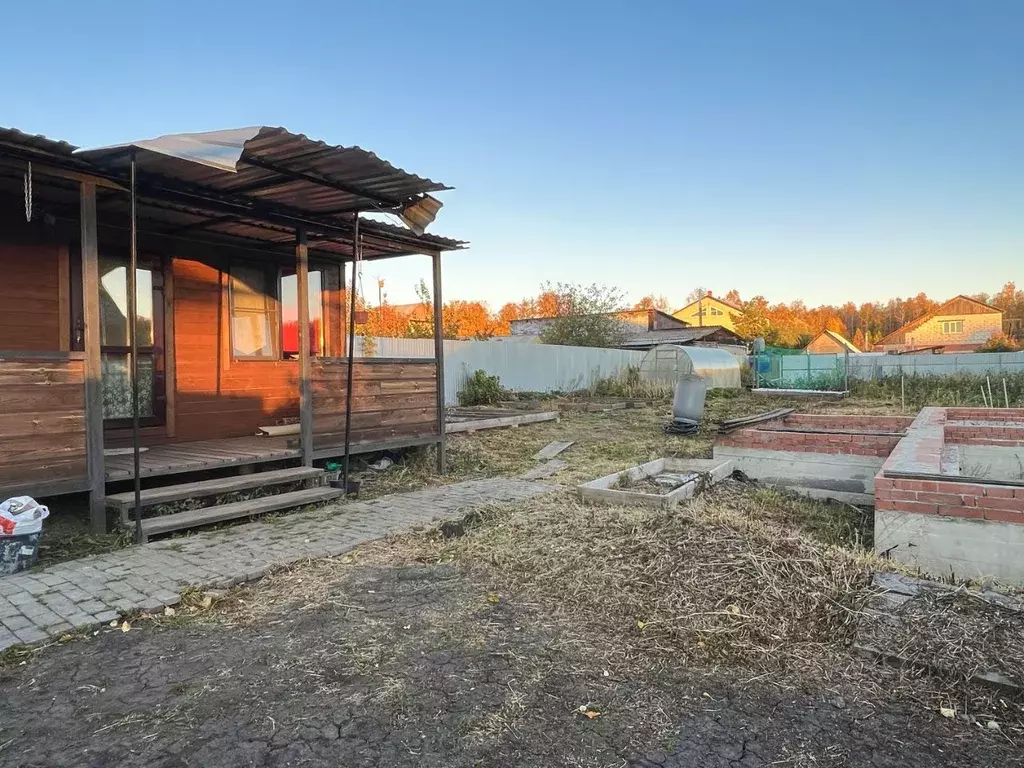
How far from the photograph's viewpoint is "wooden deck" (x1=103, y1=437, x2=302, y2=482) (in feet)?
16.8

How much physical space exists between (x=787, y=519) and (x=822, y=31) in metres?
9.59

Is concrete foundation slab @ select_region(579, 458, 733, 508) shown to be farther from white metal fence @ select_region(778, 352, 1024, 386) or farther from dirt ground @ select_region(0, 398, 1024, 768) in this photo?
white metal fence @ select_region(778, 352, 1024, 386)

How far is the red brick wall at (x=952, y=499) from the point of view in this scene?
12.4 feet

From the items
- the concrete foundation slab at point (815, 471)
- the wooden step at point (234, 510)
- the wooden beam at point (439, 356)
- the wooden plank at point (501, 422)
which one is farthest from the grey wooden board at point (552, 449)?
the wooden step at point (234, 510)

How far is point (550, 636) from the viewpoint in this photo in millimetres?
3090

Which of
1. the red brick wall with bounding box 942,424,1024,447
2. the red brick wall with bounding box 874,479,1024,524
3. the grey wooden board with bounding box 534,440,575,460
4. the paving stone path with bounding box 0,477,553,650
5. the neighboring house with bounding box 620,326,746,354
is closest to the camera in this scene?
the paving stone path with bounding box 0,477,553,650

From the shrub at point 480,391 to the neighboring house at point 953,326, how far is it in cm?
5639

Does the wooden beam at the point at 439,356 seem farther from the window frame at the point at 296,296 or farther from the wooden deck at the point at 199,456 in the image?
the wooden deck at the point at 199,456

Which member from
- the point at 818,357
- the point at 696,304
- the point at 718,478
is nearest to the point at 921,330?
the point at 696,304

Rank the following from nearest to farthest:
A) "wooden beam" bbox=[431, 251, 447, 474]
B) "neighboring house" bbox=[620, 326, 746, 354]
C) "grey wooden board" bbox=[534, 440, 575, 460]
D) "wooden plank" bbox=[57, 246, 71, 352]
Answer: "wooden plank" bbox=[57, 246, 71, 352] → "wooden beam" bbox=[431, 251, 447, 474] → "grey wooden board" bbox=[534, 440, 575, 460] → "neighboring house" bbox=[620, 326, 746, 354]

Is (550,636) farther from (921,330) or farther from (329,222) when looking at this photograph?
(921,330)

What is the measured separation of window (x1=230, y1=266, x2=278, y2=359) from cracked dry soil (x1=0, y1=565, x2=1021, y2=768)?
15.7 ft

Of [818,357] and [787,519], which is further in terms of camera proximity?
[818,357]

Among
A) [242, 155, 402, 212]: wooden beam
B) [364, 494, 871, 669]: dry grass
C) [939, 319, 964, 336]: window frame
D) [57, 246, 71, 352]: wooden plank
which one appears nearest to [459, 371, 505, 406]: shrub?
[242, 155, 402, 212]: wooden beam
